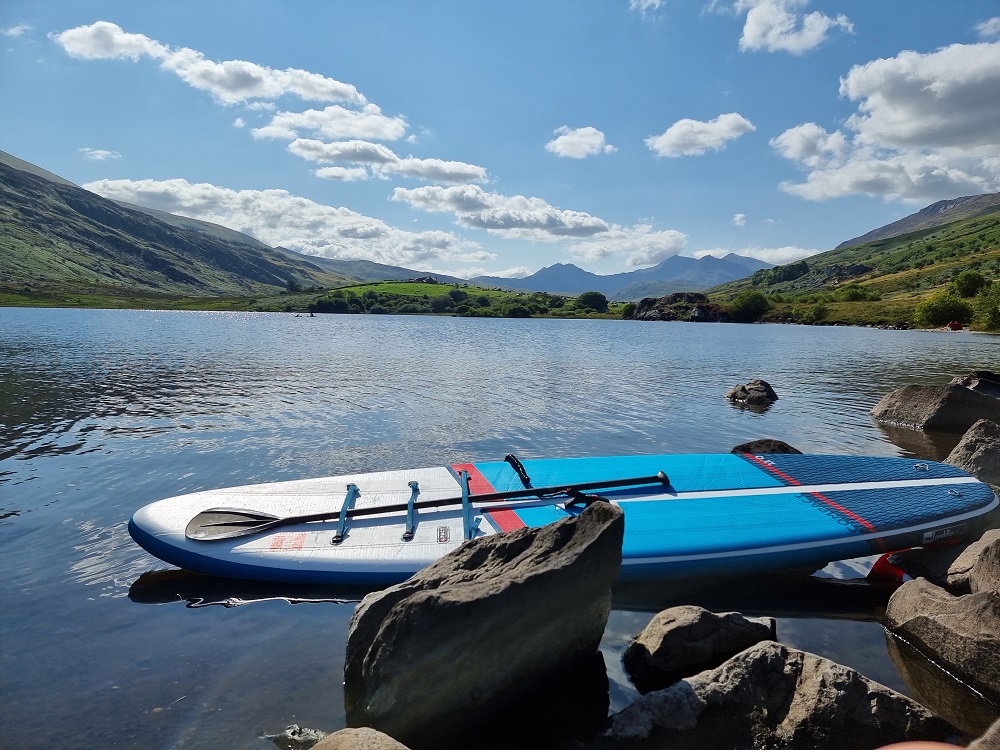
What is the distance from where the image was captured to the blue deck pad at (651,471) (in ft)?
36.7

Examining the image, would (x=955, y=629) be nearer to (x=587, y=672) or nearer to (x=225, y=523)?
(x=587, y=672)

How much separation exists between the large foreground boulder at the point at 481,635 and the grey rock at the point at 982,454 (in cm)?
1014

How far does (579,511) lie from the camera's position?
32.6 feet

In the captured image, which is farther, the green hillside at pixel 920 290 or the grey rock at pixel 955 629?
the green hillside at pixel 920 290

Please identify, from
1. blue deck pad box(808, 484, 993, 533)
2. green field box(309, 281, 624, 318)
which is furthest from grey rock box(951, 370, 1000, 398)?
green field box(309, 281, 624, 318)

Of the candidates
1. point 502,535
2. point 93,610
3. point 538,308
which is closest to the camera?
point 502,535

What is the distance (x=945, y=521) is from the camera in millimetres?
9820

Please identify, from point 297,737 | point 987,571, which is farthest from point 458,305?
point 297,737

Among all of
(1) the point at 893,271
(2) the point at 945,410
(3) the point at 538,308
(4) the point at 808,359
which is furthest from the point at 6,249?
(1) the point at 893,271

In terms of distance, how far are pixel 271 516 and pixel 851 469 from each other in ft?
34.9

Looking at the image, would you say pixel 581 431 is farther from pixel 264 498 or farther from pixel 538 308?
pixel 538 308

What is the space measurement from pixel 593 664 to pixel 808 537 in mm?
4324

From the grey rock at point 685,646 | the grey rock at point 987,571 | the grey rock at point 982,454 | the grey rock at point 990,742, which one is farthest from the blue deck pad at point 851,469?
the grey rock at point 990,742

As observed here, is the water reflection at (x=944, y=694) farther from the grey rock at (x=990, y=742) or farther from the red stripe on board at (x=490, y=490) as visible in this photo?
the red stripe on board at (x=490, y=490)
